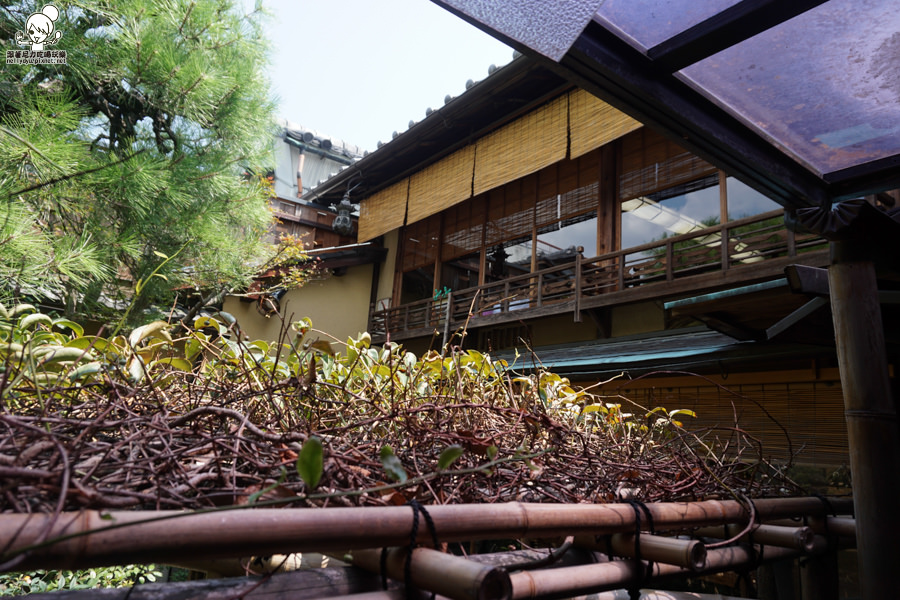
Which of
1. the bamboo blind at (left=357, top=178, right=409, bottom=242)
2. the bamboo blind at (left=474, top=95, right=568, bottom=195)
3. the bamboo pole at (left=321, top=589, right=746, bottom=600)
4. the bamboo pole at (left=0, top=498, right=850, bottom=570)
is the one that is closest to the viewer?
the bamboo pole at (left=0, top=498, right=850, bottom=570)

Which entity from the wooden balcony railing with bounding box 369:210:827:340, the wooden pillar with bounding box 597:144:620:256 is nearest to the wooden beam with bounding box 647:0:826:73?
the wooden balcony railing with bounding box 369:210:827:340

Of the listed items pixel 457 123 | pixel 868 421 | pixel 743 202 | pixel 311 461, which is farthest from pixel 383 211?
pixel 311 461

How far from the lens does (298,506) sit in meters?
0.90

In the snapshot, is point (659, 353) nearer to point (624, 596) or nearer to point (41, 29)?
point (624, 596)

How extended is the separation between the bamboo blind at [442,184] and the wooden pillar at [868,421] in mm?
7230

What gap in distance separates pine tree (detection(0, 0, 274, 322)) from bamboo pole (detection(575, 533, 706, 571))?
375 centimetres

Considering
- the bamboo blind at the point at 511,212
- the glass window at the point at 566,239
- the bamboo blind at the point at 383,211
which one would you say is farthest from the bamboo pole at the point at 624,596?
the bamboo blind at the point at 383,211

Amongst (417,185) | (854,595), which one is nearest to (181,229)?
(417,185)

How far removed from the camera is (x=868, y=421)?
2088 mm

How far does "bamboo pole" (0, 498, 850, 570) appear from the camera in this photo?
602 millimetres

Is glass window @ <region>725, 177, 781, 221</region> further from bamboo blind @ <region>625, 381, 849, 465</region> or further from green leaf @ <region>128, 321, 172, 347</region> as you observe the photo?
green leaf @ <region>128, 321, 172, 347</region>

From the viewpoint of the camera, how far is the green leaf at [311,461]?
787mm

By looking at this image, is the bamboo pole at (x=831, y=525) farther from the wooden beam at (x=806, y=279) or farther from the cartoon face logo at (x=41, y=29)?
the cartoon face logo at (x=41, y=29)

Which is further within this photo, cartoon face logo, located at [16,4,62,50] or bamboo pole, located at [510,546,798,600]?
cartoon face logo, located at [16,4,62,50]
